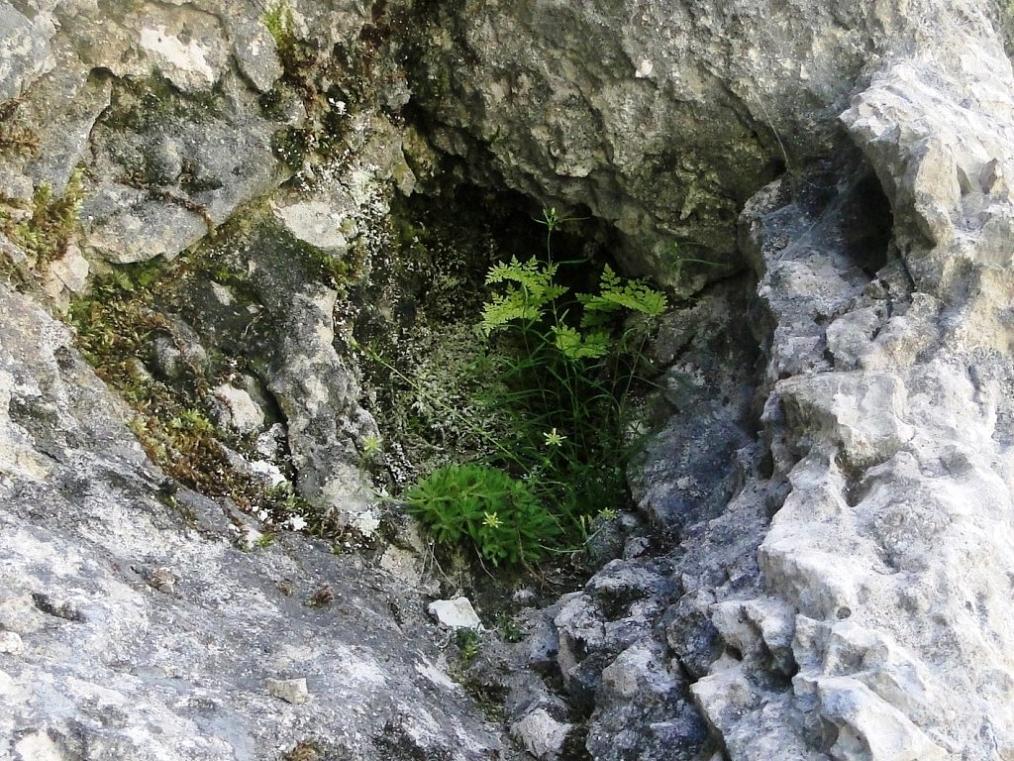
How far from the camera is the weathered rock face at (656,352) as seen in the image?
2561 mm

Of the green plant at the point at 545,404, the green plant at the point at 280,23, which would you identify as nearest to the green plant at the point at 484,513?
the green plant at the point at 545,404

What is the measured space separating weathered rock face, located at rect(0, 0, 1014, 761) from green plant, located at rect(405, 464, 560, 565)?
242mm

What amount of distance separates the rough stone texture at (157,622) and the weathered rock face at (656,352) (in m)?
0.01

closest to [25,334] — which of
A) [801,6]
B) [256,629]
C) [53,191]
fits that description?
[53,191]

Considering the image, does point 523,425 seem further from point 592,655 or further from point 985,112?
point 985,112

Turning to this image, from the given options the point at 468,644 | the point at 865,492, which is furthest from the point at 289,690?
the point at 865,492

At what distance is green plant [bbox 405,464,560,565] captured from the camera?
382 centimetres

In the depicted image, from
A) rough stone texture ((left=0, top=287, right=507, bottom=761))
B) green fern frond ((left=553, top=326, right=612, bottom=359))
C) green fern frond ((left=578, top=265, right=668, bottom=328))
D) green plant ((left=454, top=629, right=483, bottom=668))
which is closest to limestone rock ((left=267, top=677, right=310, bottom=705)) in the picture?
rough stone texture ((left=0, top=287, right=507, bottom=761))

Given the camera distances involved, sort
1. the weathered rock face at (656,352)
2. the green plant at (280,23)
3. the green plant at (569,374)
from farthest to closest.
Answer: the green plant at (569,374) → the green plant at (280,23) → the weathered rock face at (656,352)

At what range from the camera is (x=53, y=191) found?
11.4 ft

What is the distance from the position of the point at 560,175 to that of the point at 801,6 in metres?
1.26

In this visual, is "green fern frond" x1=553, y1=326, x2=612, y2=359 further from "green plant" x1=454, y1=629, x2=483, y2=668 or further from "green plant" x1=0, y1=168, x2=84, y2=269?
"green plant" x1=0, y1=168, x2=84, y2=269

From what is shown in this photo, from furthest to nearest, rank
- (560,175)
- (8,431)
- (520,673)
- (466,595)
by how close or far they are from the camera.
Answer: (560,175)
(466,595)
(520,673)
(8,431)

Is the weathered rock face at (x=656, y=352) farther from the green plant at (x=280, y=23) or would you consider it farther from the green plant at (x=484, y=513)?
the green plant at (x=484, y=513)
